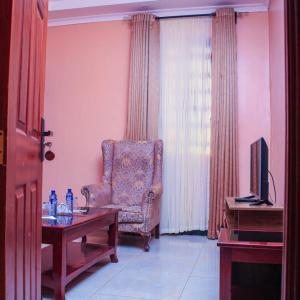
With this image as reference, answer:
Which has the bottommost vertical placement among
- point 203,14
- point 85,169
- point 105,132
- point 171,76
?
point 85,169

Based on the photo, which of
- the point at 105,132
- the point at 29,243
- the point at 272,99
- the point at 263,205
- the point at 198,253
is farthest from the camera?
the point at 105,132

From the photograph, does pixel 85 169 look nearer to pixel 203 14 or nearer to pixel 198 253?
pixel 198 253

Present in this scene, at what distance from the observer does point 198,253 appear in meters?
3.75

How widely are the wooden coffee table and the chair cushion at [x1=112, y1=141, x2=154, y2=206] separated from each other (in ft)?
2.91

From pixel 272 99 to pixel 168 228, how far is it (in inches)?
78.9

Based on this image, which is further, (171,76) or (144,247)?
(171,76)

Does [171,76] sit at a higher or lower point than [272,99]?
higher

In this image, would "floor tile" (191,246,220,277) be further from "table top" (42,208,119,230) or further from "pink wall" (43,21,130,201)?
Result: "pink wall" (43,21,130,201)

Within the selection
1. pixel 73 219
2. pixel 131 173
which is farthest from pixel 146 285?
pixel 131 173

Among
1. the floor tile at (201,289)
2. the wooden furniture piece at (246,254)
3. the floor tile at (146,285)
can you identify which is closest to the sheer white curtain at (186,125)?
the floor tile at (146,285)

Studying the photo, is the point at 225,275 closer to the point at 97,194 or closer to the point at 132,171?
the point at 97,194

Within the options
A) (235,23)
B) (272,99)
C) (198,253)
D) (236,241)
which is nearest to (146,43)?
(235,23)

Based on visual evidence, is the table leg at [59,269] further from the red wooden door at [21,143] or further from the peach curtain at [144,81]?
the peach curtain at [144,81]

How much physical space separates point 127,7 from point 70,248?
3104mm
